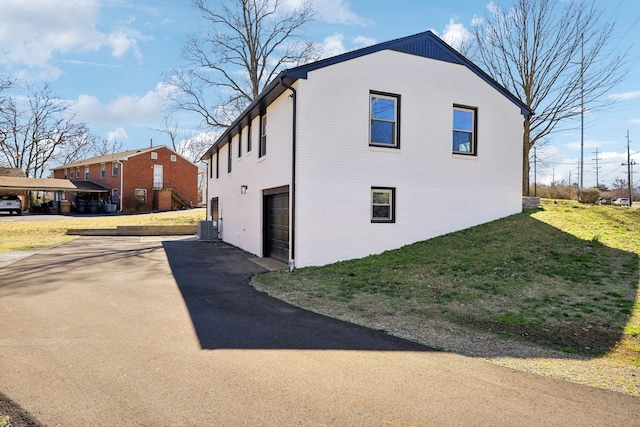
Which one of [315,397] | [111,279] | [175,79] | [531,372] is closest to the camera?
[315,397]

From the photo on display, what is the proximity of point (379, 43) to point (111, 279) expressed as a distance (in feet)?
30.3

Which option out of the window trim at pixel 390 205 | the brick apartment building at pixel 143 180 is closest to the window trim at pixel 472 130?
the window trim at pixel 390 205

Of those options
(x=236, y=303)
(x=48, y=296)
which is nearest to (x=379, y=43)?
(x=236, y=303)

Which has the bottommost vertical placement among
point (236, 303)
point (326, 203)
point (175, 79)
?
point (236, 303)

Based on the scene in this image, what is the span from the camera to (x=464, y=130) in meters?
12.8

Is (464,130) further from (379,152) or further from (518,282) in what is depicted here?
(518,282)

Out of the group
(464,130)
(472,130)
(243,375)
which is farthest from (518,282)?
(472,130)

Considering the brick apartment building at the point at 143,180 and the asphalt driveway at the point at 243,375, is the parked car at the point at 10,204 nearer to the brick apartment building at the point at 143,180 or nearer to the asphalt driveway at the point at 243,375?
the brick apartment building at the point at 143,180

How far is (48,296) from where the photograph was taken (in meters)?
7.34

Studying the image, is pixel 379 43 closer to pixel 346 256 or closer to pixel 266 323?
pixel 346 256

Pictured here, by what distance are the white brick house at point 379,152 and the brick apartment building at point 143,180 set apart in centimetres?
2656

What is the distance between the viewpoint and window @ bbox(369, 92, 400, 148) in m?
11.4

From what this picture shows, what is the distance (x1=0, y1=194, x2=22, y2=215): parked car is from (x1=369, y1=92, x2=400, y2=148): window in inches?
1346

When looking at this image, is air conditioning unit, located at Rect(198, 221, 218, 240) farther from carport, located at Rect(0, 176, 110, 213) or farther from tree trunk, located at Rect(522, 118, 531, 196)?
carport, located at Rect(0, 176, 110, 213)
